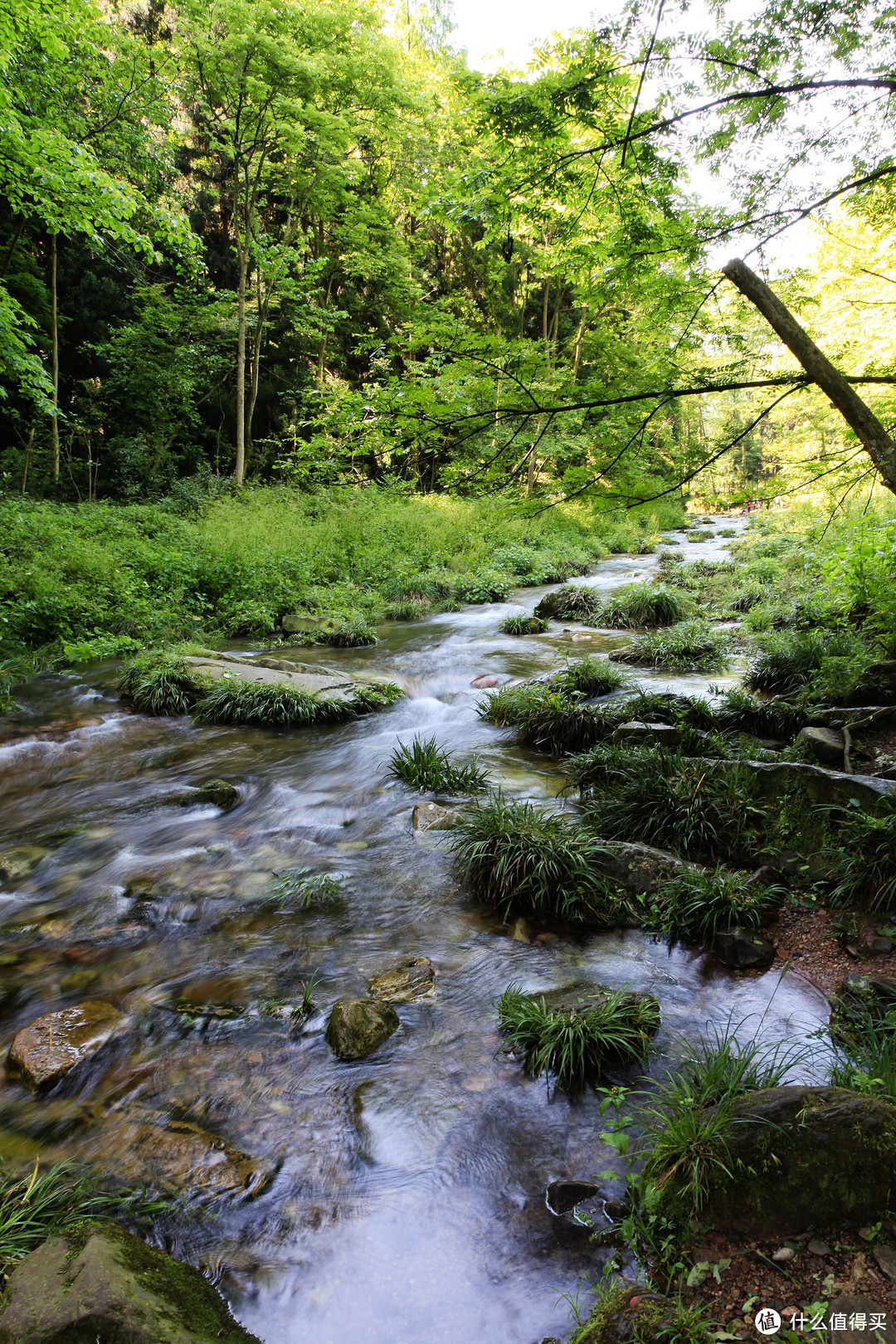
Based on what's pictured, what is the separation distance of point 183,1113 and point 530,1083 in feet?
5.57

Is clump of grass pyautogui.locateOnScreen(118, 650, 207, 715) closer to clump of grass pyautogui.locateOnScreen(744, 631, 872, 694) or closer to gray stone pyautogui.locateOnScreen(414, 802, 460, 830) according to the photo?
gray stone pyautogui.locateOnScreen(414, 802, 460, 830)

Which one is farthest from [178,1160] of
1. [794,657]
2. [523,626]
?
[523,626]

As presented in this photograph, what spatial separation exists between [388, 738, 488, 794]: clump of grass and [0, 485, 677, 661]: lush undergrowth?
2826mm

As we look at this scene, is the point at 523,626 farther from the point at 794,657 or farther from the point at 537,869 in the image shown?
the point at 537,869

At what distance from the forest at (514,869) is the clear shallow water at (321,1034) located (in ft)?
0.06

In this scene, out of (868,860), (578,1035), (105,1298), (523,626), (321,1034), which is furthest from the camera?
(523,626)

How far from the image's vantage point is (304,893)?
4844 millimetres

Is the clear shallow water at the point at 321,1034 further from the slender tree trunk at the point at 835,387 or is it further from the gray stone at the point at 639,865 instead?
the slender tree trunk at the point at 835,387

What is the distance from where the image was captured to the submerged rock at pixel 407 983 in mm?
3781

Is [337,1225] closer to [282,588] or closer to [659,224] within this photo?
[659,224]

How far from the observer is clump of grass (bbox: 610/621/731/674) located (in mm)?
9680

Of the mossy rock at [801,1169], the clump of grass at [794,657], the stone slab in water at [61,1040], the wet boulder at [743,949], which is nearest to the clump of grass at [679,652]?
the clump of grass at [794,657]

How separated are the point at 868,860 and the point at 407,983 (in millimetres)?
3090

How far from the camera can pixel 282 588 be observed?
14.5 m
